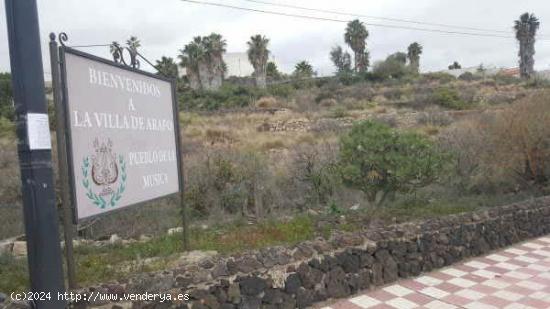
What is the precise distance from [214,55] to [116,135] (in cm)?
4412

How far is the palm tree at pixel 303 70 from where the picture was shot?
177 ft

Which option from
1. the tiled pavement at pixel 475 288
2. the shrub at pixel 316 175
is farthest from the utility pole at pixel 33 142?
the shrub at pixel 316 175

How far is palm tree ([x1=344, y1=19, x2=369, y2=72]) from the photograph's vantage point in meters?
53.2

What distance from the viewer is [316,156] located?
1006 cm

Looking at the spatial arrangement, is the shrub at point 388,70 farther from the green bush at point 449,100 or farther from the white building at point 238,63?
the white building at point 238,63

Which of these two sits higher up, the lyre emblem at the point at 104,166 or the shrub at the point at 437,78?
the shrub at the point at 437,78

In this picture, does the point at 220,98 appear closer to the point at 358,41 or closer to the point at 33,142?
the point at 358,41

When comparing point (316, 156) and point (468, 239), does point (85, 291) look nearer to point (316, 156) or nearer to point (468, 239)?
point (468, 239)

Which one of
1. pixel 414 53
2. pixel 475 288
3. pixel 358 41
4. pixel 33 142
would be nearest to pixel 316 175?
pixel 475 288

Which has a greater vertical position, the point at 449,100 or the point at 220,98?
the point at 220,98

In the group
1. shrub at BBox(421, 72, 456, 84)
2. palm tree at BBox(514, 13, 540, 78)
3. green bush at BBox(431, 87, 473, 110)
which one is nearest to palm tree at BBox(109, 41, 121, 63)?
green bush at BBox(431, 87, 473, 110)

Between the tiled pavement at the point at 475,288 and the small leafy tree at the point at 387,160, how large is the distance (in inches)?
54.4

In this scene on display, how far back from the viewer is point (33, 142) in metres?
2.60

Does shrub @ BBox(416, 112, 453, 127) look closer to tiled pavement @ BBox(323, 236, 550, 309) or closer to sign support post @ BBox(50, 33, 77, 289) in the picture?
tiled pavement @ BBox(323, 236, 550, 309)
